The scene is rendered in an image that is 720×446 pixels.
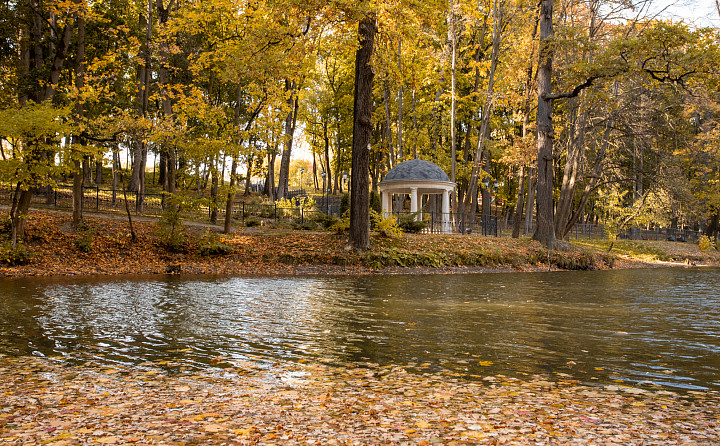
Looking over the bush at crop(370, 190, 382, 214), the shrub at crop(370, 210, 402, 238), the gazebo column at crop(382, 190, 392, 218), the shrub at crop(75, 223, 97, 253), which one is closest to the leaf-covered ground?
the shrub at crop(75, 223, 97, 253)

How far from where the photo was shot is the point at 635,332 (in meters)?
7.81

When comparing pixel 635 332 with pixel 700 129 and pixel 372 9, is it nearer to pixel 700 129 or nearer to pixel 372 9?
pixel 372 9

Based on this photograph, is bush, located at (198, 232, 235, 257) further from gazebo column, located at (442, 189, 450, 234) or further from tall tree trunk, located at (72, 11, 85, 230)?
gazebo column, located at (442, 189, 450, 234)

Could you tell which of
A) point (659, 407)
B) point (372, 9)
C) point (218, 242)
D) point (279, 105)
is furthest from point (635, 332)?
point (279, 105)

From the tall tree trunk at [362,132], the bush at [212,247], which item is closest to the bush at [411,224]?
the tall tree trunk at [362,132]

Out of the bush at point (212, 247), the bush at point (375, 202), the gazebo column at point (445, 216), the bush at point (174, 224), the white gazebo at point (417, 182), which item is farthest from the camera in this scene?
the bush at point (375, 202)

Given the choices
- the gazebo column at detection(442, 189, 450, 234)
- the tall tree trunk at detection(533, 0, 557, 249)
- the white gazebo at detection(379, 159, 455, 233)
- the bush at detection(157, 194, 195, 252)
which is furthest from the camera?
the white gazebo at detection(379, 159, 455, 233)

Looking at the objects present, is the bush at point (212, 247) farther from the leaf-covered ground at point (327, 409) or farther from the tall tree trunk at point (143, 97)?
the leaf-covered ground at point (327, 409)

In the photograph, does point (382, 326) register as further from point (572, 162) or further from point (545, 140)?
point (572, 162)

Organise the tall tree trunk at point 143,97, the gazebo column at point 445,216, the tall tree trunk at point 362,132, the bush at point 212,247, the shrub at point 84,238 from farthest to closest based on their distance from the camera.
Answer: the gazebo column at point 445,216 → the tall tree trunk at point 143,97 → the tall tree trunk at point 362,132 → the bush at point 212,247 → the shrub at point 84,238

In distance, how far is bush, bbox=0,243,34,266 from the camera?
48.6ft

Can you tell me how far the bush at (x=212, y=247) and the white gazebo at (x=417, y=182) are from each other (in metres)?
10.6

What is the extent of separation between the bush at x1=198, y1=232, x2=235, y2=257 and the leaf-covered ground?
41.0ft

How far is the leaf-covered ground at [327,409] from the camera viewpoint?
3551mm
